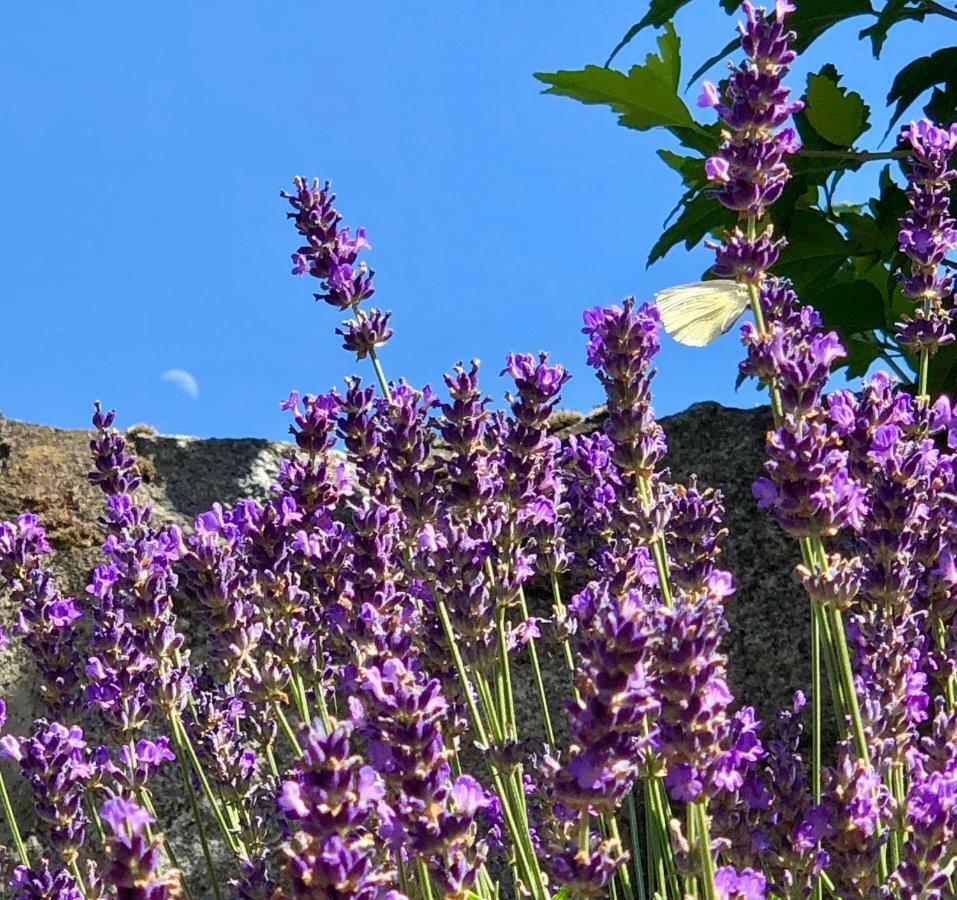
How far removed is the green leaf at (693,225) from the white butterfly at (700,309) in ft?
2.66

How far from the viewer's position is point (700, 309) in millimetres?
1984

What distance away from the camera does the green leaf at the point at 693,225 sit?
277 cm

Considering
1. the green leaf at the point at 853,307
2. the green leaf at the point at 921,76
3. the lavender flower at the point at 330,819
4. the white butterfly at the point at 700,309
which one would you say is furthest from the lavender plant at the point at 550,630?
the green leaf at the point at 921,76

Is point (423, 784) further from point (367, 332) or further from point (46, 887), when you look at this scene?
point (367, 332)

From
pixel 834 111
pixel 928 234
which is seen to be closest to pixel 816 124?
pixel 834 111

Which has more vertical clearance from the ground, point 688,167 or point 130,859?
point 688,167

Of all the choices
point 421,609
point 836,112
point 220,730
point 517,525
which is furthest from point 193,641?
point 836,112

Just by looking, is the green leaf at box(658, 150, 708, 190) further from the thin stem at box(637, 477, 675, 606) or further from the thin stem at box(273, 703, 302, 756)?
the thin stem at box(273, 703, 302, 756)

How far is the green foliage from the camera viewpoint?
2703 millimetres

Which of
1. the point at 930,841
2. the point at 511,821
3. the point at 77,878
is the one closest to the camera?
the point at 930,841

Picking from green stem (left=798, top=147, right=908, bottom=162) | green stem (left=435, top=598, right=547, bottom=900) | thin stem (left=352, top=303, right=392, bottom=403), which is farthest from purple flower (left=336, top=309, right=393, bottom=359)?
green stem (left=798, top=147, right=908, bottom=162)

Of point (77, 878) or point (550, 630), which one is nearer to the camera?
point (77, 878)

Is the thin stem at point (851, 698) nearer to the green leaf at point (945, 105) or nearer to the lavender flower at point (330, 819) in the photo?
the lavender flower at point (330, 819)

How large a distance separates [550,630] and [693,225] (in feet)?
3.76
